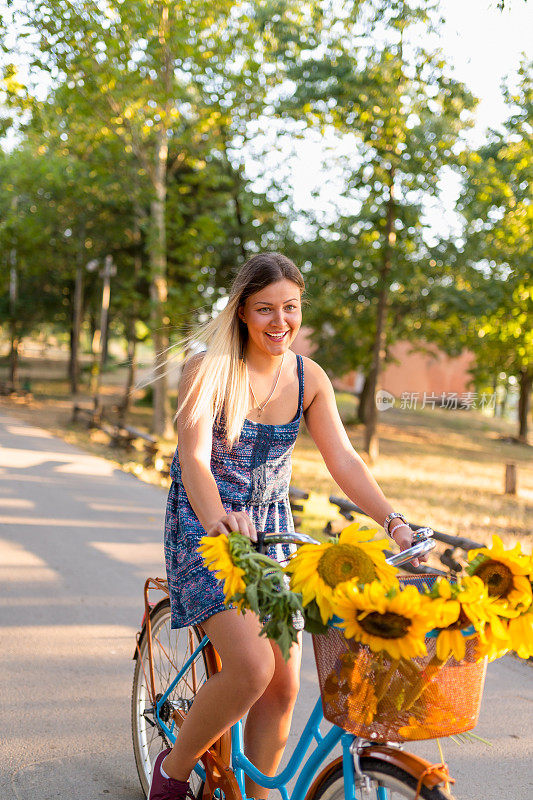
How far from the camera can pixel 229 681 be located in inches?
83.8

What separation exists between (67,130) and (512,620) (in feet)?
67.0

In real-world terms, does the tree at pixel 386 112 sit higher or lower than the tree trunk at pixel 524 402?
higher

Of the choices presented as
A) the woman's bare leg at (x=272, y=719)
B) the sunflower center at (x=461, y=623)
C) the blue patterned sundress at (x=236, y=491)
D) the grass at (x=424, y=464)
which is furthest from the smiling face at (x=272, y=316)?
the grass at (x=424, y=464)

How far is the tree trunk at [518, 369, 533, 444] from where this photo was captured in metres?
30.0

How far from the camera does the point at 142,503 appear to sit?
9.28m

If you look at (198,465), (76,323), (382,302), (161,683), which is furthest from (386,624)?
(76,323)

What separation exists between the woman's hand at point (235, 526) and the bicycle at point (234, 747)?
56 millimetres

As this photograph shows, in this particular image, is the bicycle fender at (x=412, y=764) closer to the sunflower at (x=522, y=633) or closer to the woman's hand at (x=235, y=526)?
the sunflower at (x=522, y=633)

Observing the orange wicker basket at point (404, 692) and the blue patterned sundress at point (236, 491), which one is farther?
the blue patterned sundress at point (236, 491)

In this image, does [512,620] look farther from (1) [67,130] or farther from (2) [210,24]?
(1) [67,130]

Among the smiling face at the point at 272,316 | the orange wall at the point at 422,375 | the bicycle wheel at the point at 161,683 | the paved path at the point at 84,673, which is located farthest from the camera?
the orange wall at the point at 422,375

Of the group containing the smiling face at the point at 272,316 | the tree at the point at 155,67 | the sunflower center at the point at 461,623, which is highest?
the tree at the point at 155,67

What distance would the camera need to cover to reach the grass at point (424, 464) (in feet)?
37.0

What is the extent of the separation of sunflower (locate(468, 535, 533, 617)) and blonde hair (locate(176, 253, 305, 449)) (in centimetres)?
97
